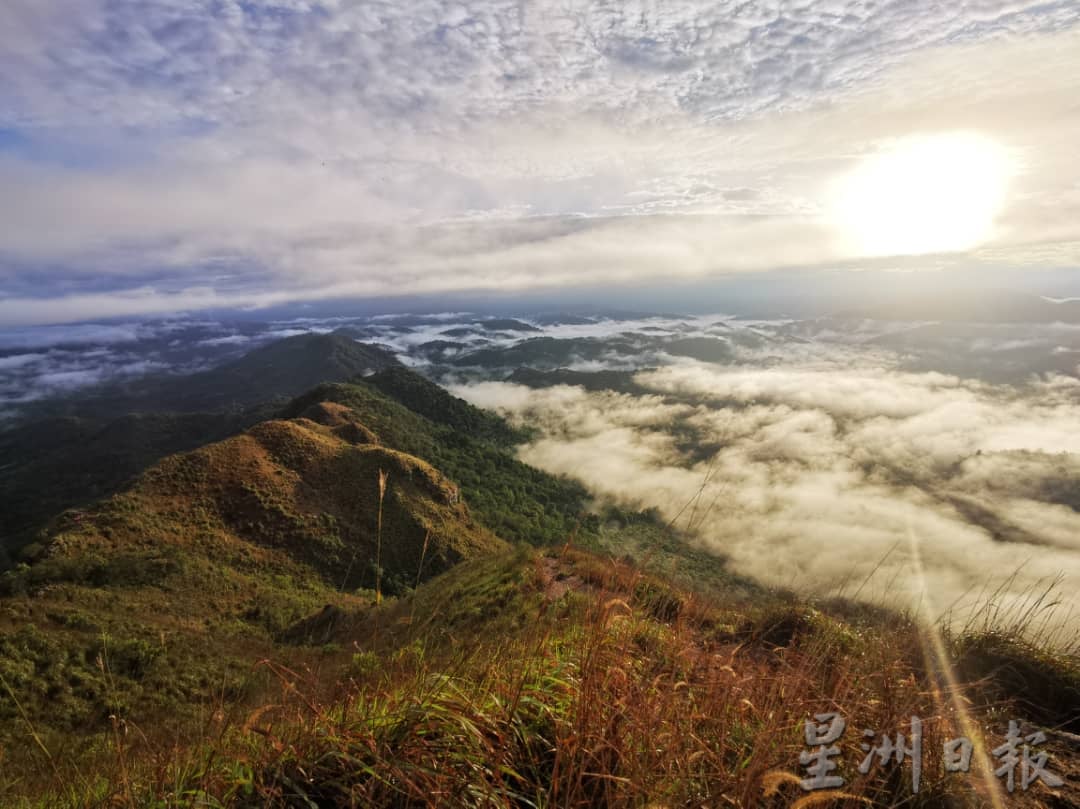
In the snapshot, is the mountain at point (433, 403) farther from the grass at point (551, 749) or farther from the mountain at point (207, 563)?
the grass at point (551, 749)

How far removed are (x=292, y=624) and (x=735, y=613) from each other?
2803 cm

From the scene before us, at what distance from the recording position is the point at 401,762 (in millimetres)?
2109

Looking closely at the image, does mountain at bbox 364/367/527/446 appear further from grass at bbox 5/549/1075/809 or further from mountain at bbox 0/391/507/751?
grass at bbox 5/549/1075/809

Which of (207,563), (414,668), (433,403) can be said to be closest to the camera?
(414,668)

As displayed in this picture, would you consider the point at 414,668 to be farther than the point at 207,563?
No

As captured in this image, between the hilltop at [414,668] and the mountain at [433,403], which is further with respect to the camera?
the mountain at [433,403]

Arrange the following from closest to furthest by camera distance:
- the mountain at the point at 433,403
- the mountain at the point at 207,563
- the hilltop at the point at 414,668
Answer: the hilltop at the point at 414,668 → the mountain at the point at 207,563 → the mountain at the point at 433,403

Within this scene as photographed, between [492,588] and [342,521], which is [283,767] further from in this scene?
[342,521]

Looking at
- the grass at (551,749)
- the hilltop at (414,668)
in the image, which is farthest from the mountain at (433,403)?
the grass at (551,749)

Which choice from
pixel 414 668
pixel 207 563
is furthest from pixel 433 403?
pixel 414 668

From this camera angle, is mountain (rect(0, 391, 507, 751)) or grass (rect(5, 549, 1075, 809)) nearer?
grass (rect(5, 549, 1075, 809))

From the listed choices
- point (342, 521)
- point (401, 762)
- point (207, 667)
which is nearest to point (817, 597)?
point (401, 762)

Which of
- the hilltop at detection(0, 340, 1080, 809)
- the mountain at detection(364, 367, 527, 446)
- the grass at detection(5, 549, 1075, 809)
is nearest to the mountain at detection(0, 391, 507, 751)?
the hilltop at detection(0, 340, 1080, 809)

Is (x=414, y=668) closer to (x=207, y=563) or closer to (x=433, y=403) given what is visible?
(x=207, y=563)
